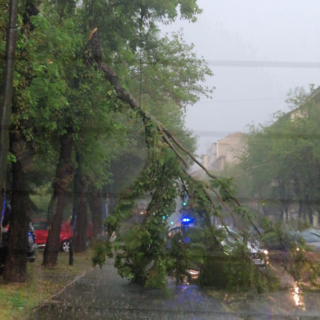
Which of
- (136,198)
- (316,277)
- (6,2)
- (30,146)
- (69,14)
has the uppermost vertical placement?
(69,14)

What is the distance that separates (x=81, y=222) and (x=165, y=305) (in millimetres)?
11570

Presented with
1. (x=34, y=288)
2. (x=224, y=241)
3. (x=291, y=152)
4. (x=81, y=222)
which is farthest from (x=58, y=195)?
(x=291, y=152)

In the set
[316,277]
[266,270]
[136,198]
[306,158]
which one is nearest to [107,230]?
[136,198]

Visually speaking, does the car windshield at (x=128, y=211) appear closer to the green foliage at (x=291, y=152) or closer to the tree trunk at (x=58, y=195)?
the tree trunk at (x=58, y=195)

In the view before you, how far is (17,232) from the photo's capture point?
431 inches

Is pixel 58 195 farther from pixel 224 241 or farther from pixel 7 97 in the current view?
pixel 7 97

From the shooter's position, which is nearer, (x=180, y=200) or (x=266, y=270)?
(x=266, y=270)

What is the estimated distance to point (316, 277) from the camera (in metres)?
8.97

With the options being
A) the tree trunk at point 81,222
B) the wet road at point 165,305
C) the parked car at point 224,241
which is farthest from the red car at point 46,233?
the parked car at point 224,241

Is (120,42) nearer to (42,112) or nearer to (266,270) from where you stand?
(42,112)

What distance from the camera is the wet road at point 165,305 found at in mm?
8031

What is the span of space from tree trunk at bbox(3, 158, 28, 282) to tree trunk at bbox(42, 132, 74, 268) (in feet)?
8.92

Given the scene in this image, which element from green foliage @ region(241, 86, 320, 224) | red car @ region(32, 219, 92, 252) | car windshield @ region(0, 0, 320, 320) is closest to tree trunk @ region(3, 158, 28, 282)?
car windshield @ region(0, 0, 320, 320)

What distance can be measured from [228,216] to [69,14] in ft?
22.3
